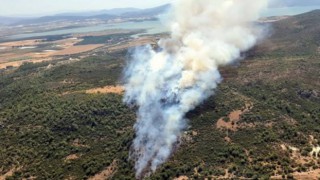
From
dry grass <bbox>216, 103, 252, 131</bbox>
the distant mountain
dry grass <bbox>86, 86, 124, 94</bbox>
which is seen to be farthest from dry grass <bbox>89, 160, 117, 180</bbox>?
the distant mountain

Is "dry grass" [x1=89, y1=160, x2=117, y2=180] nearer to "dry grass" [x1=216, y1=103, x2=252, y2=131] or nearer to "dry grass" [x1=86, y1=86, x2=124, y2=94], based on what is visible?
"dry grass" [x1=216, y1=103, x2=252, y2=131]

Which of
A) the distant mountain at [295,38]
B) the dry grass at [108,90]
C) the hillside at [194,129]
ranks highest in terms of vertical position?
the distant mountain at [295,38]

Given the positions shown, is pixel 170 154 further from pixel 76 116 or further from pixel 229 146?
pixel 76 116

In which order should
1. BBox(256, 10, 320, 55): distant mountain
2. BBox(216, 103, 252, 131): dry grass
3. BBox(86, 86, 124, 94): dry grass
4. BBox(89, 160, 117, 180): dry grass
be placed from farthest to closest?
BBox(256, 10, 320, 55): distant mountain
BBox(86, 86, 124, 94): dry grass
BBox(216, 103, 252, 131): dry grass
BBox(89, 160, 117, 180): dry grass

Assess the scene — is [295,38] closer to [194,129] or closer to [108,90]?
[108,90]

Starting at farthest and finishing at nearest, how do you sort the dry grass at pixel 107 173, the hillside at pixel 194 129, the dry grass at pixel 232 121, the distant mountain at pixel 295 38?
1. the distant mountain at pixel 295 38
2. the dry grass at pixel 232 121
3. the dry grass at pixel 107 173
4. the hillside at pixel 194 129

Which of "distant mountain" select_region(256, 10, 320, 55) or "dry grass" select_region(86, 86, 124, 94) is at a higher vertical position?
"distant mountain" select_region(256, 10, 320, 55)

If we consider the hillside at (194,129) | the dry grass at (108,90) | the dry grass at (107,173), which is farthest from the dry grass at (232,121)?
the dry grass at (108,90)

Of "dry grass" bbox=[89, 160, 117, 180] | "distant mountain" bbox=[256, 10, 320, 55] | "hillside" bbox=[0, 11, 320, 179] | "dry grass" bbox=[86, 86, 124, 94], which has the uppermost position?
"distant mountain" bbox=[256, 10, 320, 55]

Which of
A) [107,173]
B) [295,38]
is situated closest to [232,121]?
[107,173]

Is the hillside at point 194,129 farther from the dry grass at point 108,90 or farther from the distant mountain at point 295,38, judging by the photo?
the distant mountain at point 295,38
